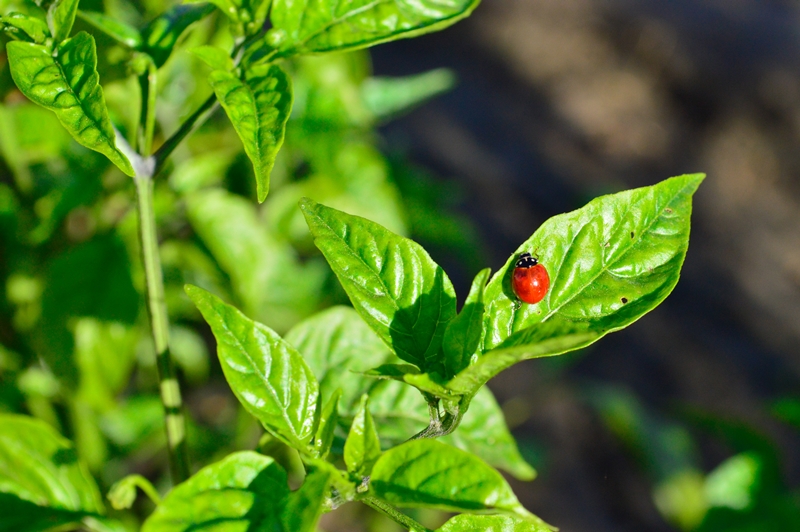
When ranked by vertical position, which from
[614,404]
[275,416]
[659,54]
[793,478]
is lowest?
[793,478]

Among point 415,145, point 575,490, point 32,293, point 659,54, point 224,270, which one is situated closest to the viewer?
point 32,293

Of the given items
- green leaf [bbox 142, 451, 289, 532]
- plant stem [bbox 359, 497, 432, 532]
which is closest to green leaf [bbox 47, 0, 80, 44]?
green leaf [bbox 142, 451, 289, 532]

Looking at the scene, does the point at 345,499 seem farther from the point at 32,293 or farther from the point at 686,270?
the point at 686,270

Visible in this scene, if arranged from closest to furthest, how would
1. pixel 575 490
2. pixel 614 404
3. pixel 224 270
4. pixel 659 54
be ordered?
pixel 224 270 → pixel 614 404 → pixel 575 490 → pixel 659 54

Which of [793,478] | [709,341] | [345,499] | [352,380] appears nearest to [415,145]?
[709,341]

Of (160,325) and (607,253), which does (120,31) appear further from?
(607,253)

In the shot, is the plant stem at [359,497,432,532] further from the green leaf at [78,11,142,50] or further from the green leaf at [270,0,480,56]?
the green leaf at [78,11,142,50]

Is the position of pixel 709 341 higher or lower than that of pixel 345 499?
lower

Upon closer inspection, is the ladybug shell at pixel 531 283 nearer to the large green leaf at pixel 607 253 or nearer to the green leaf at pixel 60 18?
the large green leaf at pixel 607 253
